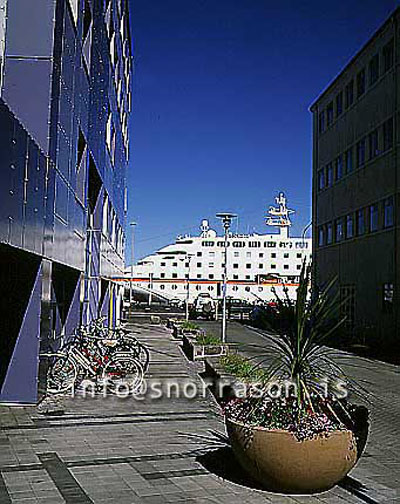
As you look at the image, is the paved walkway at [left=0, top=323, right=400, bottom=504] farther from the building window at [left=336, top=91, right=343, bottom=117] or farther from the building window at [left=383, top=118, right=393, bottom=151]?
the building window at [left=336, top=91, right=343, bottom=117]

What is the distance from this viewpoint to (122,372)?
1530 centimetres

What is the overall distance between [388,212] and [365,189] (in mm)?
3528

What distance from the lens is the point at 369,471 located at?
814 cm

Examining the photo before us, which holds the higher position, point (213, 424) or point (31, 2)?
point (31, 2)

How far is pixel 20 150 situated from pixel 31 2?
157 inches

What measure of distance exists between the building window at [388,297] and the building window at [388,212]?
254 centimetres

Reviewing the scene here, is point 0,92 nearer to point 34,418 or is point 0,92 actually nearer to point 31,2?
point 31,2

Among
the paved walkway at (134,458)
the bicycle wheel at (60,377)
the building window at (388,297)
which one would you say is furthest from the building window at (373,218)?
the bicycle wheel at (60,377)

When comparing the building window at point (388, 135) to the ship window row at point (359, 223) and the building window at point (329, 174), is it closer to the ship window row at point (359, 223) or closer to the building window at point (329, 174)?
the ship window row at point (359, 223)

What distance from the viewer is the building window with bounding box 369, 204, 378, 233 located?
1287 inches

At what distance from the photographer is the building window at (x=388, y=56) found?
3177cm

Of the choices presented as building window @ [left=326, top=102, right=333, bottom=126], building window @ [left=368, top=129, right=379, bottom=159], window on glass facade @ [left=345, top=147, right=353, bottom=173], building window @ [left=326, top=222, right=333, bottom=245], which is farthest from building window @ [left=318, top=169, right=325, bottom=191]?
building window @ [left=368, top=129, right=379, bottom=159]

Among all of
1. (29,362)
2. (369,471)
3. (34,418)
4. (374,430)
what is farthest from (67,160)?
(369,471)

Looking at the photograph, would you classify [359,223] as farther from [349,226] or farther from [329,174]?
[329,174]
